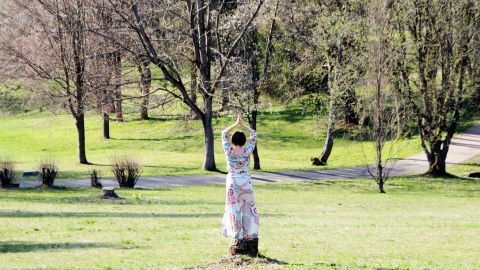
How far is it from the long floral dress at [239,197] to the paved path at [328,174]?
66.8 feet

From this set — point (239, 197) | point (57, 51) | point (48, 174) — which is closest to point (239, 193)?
point (239, 197)

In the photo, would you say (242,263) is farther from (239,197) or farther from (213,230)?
(213,230)

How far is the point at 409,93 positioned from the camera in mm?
36438

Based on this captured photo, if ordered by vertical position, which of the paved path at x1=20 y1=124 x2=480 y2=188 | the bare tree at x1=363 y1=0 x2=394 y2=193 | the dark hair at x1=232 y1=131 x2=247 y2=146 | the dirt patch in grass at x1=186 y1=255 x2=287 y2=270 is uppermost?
the bare tree at x1=363 y1=0 x2=394 y2=193

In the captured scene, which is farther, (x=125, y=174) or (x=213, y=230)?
(x=125, y=174)

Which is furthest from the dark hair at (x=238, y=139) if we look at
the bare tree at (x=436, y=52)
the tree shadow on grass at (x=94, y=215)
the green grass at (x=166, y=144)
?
the bare tree at (x=436, y=52)

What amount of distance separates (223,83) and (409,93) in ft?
30.7

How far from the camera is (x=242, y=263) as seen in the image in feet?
34.3

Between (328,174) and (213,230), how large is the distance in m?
22.6

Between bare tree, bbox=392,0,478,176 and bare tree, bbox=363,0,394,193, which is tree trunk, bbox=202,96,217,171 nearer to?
bare tree, bbox=392,0,478,176

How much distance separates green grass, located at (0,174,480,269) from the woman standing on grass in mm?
916

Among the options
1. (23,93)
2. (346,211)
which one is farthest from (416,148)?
(23,93)

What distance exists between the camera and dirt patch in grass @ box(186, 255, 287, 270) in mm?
10367

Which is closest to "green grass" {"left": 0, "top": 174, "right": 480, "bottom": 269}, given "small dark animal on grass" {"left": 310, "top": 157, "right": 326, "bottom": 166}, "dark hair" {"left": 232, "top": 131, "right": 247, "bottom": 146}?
"dark hair" {"left": 232, "top": 131, "right": 247, "bottom": 146}
